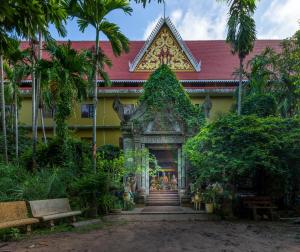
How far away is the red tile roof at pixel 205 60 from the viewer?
87.5 ft

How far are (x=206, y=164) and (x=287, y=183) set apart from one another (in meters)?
3.20

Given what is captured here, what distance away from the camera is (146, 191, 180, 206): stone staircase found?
1966 cm

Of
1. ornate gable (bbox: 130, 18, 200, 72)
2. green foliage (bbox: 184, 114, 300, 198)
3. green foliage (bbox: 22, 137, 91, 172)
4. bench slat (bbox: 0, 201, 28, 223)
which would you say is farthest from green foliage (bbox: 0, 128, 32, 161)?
bench slat (bbox: 0, 201, 28, 223)

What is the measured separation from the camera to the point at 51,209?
11.4 metres

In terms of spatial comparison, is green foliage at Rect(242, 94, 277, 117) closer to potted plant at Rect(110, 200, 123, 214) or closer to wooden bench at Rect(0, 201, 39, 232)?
potted plant at Rect(110, 200, 123, 214)

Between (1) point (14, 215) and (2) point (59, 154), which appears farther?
(2) point (59, 154)

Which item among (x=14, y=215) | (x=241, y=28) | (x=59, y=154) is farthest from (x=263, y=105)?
(x=14, y=215)

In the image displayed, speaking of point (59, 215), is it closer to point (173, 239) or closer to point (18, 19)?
point (173, 239)

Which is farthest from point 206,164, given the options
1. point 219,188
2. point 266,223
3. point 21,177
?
point 21,177

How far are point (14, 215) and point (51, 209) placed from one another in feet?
5.62

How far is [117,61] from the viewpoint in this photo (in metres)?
29.0

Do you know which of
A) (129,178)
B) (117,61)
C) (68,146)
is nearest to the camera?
(68,146)

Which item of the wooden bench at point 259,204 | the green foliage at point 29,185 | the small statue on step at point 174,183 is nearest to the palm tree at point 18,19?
the green foliage at point 29,185

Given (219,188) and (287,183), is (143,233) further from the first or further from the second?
(287,183)
